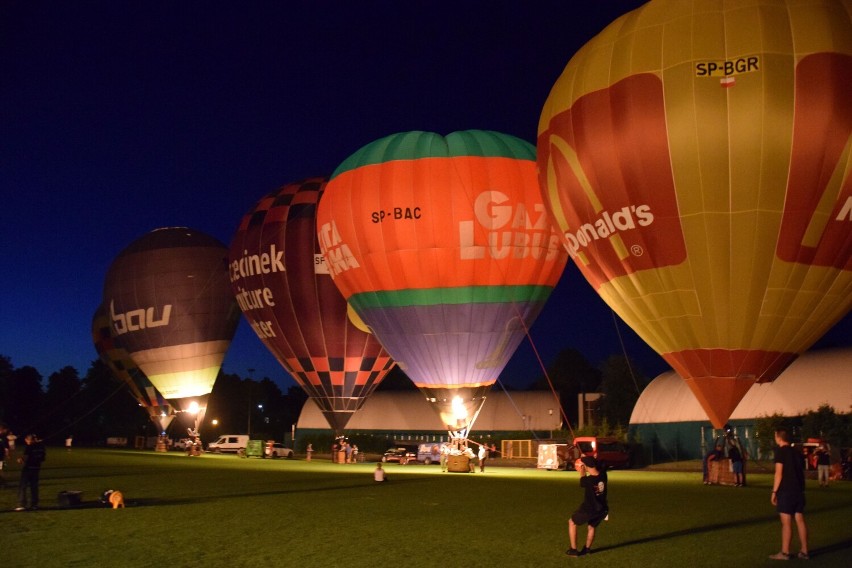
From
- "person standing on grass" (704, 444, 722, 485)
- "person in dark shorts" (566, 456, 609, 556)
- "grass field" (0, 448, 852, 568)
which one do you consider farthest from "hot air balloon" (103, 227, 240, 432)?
"person in dark shorts" (566, 456, 609, 556)

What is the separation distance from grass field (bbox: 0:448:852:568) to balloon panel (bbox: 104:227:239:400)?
26.5 meters

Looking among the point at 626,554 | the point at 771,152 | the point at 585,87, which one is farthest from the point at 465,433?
the point at 626,554

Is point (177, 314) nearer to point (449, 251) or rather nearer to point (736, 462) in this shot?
point (449, 251)

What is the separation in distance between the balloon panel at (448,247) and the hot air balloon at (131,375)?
23.4 m

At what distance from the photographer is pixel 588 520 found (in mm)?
10297

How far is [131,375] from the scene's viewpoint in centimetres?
5269

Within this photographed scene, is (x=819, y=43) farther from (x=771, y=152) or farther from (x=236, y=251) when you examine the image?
(x=236, y=251)

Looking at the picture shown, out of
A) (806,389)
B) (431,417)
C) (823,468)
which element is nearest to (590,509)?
(823,468)

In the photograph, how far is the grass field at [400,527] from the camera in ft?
33.1

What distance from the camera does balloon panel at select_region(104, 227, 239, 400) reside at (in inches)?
1855

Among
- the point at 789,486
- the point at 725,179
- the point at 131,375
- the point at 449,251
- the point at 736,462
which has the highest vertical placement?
the point at 449,251

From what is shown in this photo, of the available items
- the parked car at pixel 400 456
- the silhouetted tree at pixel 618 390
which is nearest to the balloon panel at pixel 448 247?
the parked car at pixel 400 456

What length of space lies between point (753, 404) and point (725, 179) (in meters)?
19.4

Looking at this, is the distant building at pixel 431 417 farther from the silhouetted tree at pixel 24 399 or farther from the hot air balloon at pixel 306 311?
the silhouetted tree at pixel 24 399
